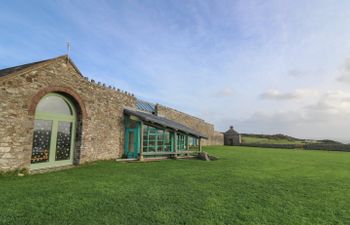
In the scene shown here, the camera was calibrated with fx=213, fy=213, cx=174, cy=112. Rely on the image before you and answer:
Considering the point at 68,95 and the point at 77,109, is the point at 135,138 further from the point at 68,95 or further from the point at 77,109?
the point at 68,95

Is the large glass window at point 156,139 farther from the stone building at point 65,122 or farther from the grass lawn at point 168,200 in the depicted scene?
the grass lawn at point 168,200

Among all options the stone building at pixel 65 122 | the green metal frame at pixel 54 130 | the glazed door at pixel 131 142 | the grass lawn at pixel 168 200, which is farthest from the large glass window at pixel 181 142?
the grass lawn at pixel 168 200

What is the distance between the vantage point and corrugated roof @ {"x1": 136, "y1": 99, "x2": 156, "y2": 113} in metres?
14.8

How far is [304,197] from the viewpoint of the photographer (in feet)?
17.2

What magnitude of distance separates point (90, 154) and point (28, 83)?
4118 millimetres

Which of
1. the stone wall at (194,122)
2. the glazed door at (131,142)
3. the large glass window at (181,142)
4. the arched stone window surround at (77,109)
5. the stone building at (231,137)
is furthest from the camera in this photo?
the stone building at (231,137)

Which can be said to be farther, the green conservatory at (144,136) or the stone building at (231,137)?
the stone building at (231,137)

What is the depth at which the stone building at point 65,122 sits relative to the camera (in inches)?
279

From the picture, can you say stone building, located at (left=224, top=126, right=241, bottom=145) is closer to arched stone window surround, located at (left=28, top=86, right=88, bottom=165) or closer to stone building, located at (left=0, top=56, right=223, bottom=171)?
stone building, located at (left=0, top=56, right=223, bottom=171)

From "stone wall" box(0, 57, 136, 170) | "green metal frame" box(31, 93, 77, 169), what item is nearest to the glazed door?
"stone wall" box(0, 57, 136, 170)

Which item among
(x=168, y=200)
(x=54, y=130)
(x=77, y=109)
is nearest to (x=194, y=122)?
(x=77, y=109)

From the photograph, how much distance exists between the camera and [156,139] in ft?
43.6

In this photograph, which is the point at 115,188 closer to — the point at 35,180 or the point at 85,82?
the point at 35,180

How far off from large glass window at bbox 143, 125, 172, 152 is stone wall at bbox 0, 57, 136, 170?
139 cm
